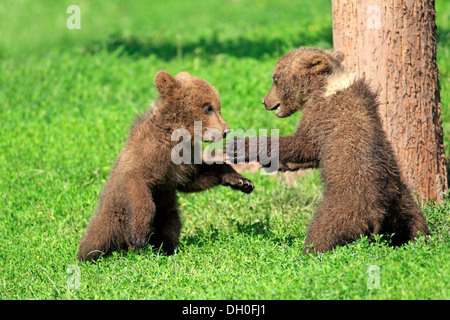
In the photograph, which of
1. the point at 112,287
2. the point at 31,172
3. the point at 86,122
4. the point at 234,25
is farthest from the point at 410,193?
the point at 234,25

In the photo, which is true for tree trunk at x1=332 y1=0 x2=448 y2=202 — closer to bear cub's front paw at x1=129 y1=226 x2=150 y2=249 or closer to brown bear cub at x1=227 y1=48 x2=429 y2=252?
brown bear cub at x1=227 y1=48 x2=429 y2=252

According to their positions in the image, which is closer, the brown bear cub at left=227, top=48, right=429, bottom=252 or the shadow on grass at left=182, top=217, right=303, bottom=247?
the brown bear cub at left=227, top=48, right=429, bottom=252

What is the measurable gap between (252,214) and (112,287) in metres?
2.82

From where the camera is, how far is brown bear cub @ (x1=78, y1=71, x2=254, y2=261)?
20.5ft

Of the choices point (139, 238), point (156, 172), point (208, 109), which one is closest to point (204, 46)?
point (208, 109)

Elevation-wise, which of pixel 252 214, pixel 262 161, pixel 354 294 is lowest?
pixel 252 214

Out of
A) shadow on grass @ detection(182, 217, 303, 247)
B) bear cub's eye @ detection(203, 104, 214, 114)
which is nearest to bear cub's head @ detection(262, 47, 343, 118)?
bear cub's eye @ detection(203, 104, 214, 114)

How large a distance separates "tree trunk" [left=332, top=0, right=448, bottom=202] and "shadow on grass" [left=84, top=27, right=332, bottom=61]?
20.4ft

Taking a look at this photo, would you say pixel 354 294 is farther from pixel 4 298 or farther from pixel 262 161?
pixel 4 298

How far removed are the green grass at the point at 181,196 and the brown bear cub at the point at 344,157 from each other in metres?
0.26

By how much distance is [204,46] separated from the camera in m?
15.0

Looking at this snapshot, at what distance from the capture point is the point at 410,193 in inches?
243

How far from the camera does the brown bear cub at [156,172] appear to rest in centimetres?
625

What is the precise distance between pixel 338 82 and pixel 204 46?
30.1 feet
